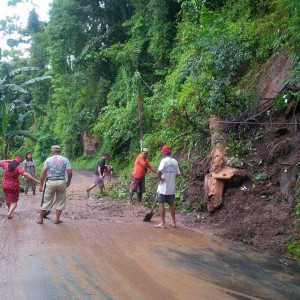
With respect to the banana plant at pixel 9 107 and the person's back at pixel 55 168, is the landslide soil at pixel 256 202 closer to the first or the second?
the person's back at pixel 55 168

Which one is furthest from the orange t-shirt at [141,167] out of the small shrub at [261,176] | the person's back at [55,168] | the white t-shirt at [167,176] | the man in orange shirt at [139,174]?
the small shrub at [261,176]

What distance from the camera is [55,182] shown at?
907 centimetres

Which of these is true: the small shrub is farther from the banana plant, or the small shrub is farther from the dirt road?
the banana plant

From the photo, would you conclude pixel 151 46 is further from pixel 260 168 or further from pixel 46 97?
pixel 46 97

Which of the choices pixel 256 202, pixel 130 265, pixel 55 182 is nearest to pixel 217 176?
pixel 256 202

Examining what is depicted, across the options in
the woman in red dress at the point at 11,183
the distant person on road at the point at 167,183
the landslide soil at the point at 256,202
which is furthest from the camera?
the woman in red dress at the point at 11,183

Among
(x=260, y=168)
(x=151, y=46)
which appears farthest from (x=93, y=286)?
(x=151, y=46)

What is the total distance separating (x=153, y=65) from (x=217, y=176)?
1730 centimetres

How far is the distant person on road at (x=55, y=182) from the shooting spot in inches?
356

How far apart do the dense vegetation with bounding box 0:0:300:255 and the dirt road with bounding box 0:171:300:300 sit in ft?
14.9

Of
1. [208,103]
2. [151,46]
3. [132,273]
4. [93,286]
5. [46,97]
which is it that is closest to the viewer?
[93,286]

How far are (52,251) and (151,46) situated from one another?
19474 mm

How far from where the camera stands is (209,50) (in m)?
12.9

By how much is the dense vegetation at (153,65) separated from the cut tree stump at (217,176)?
1.40 meters
